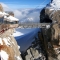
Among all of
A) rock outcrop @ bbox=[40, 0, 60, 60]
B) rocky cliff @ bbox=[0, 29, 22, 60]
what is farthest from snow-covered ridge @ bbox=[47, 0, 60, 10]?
rocky cliff @ bbox=[0, 29, 22, 60]

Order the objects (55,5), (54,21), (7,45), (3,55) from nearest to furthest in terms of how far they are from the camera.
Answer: (3,55) → (7,45) → (54,21) → (55,5)

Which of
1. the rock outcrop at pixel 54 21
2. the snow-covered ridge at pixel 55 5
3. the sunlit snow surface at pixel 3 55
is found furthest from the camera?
the snow-covered ridge at pixel 55 5

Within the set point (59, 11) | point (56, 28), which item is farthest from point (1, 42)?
point (59, 11)

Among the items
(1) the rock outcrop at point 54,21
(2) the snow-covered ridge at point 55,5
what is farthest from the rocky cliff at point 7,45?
(2) the snow-covered ridge at point 55,5

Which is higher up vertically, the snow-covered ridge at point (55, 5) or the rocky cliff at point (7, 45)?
the snow-covered ridge at point (55, 5)

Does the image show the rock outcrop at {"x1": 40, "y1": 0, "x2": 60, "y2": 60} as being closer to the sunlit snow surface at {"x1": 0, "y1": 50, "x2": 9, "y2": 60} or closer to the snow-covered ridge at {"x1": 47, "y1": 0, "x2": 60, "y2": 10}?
the snow-covered ridge at {"x1": 47, "y1": 0, "x2": 60, "y2": 10}

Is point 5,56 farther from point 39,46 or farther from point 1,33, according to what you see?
point 39,46

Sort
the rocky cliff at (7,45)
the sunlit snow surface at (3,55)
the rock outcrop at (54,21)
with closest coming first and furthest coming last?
the sunlit snow surface at (3,55), the rocky cliff at (7,45), the rock outcrop at (54,21)

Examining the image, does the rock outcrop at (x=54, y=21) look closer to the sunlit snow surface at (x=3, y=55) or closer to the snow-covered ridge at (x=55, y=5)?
the snow-covered ridge at (x=55, y=5)

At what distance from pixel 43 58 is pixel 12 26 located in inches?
331

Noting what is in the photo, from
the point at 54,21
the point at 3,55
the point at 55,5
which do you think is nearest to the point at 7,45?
the point at 3,55

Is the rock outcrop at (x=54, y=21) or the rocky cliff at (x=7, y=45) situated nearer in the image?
the rocky cliff at (x=7, y=45)

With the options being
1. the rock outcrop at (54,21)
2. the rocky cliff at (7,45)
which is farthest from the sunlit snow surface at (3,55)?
the rock outcrop at (54,21)

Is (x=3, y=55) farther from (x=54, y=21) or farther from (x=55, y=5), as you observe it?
(x=55, y=5)
